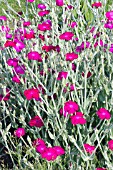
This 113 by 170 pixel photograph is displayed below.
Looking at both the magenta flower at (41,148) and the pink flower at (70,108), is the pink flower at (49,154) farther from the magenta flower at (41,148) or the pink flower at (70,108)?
the pink flower at (70,108)

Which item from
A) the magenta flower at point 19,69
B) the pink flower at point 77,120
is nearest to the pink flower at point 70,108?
the pink flower at point 77,120

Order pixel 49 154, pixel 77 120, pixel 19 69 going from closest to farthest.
Result: pixel 49 154 → pixel 77 120 → pixel 19 69

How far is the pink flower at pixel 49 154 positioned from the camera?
1.95m

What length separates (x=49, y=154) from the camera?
6.44 ft

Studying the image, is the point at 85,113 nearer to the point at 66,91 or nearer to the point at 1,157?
the point at 66,91

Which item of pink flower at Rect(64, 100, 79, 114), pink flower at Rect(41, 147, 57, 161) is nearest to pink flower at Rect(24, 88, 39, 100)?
pink flower at Rect(64, 100, 79, 114)

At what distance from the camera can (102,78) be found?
→ 263 cm

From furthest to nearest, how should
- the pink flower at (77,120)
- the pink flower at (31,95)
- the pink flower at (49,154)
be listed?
1. the pink flower at (31,95)
2. the pink flower at (77,120)
3. the pink flower at (49,154)

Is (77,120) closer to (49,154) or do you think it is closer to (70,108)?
(70,108)

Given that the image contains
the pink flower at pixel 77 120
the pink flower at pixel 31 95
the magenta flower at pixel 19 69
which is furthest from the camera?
the magenta flower at pixel 19 69

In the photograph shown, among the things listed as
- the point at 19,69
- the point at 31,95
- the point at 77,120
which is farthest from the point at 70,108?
the point at 19,69

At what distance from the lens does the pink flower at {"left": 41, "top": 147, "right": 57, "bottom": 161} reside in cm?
195

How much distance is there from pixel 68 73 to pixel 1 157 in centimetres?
90

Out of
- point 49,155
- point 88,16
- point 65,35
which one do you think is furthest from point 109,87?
point 88,16
